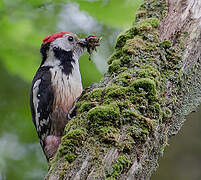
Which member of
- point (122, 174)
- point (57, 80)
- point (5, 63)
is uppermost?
point (57, 80)

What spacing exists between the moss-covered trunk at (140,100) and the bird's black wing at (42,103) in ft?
2.69

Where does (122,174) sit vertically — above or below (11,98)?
below

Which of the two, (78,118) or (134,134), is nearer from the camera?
(134,134)

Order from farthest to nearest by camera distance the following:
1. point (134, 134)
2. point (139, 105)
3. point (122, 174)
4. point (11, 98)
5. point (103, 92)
Answer: point (11, 98)
point (103, 92)
point (139, 105)
point (134, 134)
point (122, 174)

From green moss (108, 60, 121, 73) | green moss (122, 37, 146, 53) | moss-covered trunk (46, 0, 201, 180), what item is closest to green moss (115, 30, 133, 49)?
moss-covered trunk (46, 0, 201, 180)

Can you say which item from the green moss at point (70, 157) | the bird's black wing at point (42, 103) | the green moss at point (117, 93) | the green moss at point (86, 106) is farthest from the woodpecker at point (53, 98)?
the green moss at point (70, 157)

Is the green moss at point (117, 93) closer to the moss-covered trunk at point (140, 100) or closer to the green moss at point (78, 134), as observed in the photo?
the moss-covered trunk at point (140, 100)

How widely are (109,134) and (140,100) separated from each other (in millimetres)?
351

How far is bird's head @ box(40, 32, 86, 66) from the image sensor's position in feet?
11.1

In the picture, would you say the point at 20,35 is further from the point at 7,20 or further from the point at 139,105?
the point at 139,105

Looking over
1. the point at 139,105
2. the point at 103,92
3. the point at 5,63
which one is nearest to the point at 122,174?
the point at 139,105

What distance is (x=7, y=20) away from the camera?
1.94m

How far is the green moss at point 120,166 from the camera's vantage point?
5.03ft

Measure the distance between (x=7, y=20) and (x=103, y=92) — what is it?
73cm
